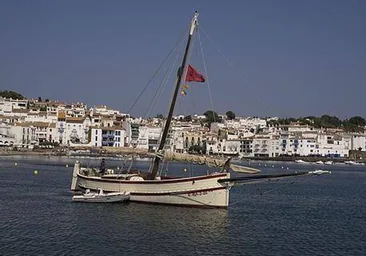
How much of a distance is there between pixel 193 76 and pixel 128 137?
439ft

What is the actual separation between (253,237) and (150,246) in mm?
5148

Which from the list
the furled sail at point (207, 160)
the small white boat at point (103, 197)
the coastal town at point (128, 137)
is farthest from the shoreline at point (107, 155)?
the small white boat at point (103, 197)

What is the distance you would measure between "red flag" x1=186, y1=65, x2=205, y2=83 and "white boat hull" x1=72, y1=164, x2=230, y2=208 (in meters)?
6.26

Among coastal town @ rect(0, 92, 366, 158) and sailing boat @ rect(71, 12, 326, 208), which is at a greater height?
coastal town @ rect(0, 92, 366, 158)

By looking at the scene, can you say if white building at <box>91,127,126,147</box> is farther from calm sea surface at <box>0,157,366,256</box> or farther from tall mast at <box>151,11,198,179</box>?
tall mast at <box>151,11,198,179</box>

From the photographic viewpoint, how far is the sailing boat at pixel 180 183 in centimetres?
3281

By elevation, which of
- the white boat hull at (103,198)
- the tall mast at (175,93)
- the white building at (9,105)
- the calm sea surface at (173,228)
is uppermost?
the white building at (9,105)

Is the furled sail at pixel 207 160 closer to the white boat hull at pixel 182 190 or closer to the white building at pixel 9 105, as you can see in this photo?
the white boat hull at pixel 182 190

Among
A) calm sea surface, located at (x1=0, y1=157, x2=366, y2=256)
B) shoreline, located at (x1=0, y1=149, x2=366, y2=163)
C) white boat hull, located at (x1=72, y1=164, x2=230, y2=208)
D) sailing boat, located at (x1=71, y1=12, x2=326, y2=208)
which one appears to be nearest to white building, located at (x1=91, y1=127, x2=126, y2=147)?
shoreline, located at (x1=0, y1=149, x2=366, y2=163)

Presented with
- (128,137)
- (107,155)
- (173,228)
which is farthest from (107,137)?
(173,228)

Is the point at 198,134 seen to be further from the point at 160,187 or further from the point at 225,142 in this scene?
the point at 160,187

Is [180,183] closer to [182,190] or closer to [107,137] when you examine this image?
[182,190]

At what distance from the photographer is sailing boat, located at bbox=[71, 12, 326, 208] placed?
32812mm

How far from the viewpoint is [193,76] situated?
3603cm
